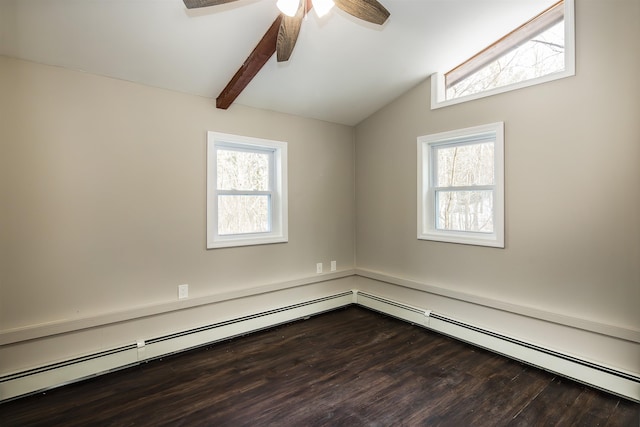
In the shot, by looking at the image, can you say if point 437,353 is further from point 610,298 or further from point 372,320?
point 610,298

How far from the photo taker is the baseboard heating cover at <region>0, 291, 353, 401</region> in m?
2.30

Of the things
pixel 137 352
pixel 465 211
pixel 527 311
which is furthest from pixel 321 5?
pixel 137 352

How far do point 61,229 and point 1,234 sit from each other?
323 millimetres

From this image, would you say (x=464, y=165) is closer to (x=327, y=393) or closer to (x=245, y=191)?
(x=245, y=191)

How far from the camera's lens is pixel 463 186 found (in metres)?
3.35

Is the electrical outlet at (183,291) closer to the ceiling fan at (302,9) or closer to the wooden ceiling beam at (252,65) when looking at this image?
the wooden ceiling beam at (252,65)

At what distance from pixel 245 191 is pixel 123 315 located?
1578 millimetres

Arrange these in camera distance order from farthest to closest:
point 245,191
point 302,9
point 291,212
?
point 291,212 → point 245,191 → point 302,9

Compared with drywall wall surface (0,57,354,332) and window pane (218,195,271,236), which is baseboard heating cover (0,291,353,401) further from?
window pane (218,195,271,236)

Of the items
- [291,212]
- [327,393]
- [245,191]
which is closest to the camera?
[327,393]

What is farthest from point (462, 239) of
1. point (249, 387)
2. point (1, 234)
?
point (1, 234)

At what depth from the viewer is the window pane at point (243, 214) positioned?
338 cm

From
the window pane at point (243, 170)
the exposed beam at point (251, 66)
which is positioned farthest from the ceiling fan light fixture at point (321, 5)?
the window pane at point (243, 170)

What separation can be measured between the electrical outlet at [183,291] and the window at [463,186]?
2458 mm
